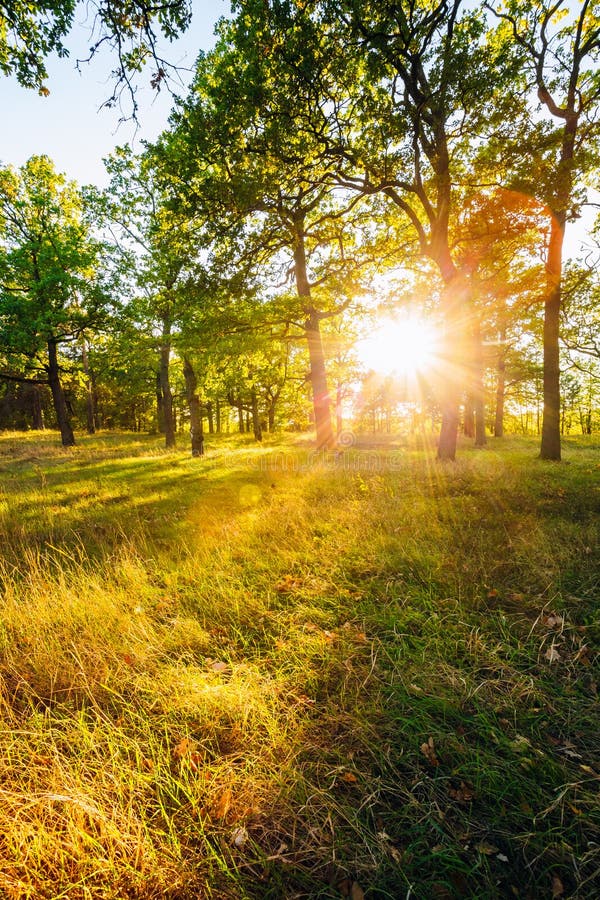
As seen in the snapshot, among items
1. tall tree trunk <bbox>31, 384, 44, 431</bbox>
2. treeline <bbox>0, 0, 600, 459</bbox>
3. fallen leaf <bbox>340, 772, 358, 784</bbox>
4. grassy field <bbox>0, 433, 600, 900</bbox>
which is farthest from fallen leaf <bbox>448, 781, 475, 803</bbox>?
tall tree trunk <bbox>31, 384, 44, 431</bbox>

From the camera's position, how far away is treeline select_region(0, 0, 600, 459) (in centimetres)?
705

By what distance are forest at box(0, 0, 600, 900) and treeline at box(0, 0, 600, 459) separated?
0.31 ft

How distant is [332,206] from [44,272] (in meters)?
15.1

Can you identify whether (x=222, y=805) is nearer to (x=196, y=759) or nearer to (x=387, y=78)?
(x=196, y=759)

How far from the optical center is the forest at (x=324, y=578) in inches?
68.0

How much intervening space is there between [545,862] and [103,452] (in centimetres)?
1896

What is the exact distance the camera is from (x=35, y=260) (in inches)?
714

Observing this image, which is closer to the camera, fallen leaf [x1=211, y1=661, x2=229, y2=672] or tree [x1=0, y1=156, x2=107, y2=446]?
fallen leaf [x1=211, y1=661, x2=229, y2=672]

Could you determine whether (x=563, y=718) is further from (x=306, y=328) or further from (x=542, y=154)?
(x=306, y=328)

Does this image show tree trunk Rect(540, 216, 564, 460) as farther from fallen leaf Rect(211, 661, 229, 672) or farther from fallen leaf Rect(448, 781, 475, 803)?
fallen leaf Rect(211, 661, 229, 672)

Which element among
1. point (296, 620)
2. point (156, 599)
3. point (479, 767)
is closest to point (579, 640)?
point (479, 767)

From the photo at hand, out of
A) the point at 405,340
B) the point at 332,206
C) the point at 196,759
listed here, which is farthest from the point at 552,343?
the point at 196,759

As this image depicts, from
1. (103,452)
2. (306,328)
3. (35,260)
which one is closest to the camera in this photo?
(306,328)

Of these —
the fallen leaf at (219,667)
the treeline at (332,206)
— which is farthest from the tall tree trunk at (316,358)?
the fallen leaf at (219,667)
